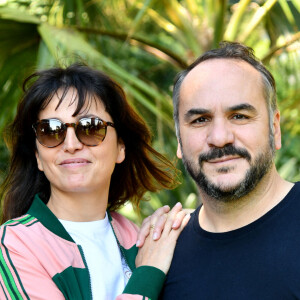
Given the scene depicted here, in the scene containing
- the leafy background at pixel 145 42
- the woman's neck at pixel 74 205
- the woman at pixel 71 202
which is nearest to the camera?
the woman at pixel 71 202

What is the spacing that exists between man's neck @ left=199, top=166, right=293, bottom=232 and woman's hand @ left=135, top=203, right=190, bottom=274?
0.20 metres

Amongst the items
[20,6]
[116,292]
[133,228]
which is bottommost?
[116,292]

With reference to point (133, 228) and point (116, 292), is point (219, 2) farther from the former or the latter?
point (116, 292)

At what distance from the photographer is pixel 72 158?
209 cm

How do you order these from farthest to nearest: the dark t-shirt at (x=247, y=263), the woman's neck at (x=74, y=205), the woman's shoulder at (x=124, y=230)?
the woman's shoulder at (x=124, y=230) → the woman's neck at (x=74, y=205) → the dark t-shirt at (x=247, y=263)

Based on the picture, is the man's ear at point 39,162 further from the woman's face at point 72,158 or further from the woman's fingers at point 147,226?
the woman's fingers at point 147,226

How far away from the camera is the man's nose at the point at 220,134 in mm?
1912

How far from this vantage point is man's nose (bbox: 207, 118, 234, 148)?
1.91 m

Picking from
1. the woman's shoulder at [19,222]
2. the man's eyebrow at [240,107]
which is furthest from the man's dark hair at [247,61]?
the woman's shoulder at [19,222]

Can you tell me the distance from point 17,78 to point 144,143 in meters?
1.72

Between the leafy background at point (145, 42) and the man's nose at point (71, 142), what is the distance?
0.77 m

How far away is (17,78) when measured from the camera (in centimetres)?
395

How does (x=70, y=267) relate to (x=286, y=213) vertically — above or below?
below

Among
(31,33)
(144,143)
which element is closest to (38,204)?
(144,143)
